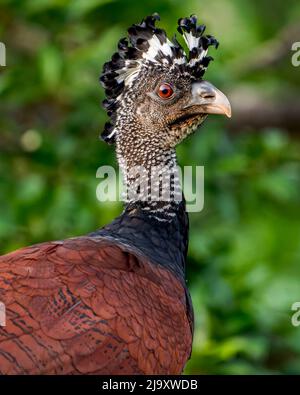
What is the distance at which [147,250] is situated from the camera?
502 centimetres

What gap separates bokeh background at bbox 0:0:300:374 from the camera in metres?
7.53

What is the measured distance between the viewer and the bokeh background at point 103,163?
7.53m

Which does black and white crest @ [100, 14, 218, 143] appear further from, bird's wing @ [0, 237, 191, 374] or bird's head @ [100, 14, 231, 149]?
bird's wing @ [0, 237, 191, 374]

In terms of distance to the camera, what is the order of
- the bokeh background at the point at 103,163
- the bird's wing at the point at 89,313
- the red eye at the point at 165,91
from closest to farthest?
the bird's wing at the point at 89,313 → the red eye at the point at 165,91 → the bokeh background at the point at 103,163

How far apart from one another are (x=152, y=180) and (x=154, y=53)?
670 mm

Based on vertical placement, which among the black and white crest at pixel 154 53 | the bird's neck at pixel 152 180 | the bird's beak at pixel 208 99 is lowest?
the bird's neck at pixel 152 180

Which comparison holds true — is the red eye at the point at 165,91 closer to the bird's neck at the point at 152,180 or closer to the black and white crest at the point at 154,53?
the black and white crest at the point at 154,53

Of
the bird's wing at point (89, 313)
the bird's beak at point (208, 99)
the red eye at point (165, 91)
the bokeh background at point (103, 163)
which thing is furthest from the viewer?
the bokeh background at point (103, 163)

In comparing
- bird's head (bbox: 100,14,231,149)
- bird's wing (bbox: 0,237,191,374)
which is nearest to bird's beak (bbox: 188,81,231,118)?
bird's head (bbox: 100,14,231,149)

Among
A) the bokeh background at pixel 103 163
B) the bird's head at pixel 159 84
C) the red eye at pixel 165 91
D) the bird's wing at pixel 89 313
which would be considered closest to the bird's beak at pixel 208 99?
the bird's head at pixel 159 84

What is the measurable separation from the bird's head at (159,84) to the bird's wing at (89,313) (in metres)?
0.78

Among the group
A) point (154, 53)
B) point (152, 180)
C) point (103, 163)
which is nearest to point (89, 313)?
point (152, 180)

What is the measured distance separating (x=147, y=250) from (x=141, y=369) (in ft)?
2.59

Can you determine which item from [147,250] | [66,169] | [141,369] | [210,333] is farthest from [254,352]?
[141,369]
